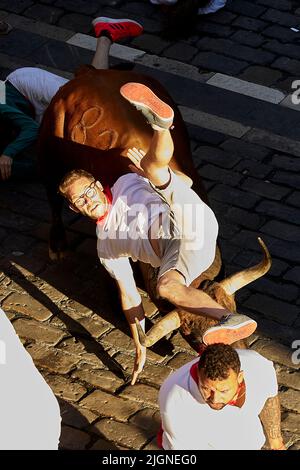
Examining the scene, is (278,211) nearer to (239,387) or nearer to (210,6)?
(210,6)

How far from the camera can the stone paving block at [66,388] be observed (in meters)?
8.55

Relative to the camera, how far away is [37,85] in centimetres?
1057

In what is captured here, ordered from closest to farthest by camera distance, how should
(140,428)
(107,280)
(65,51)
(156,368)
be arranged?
(140,428) → (156,368) → (107,280) → (65,51)

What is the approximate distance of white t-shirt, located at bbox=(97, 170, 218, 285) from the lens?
7.96 meters

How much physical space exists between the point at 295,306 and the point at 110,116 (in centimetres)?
201

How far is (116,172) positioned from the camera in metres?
8.93

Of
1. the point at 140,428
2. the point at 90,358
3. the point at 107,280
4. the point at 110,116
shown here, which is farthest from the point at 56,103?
the point at 140,428

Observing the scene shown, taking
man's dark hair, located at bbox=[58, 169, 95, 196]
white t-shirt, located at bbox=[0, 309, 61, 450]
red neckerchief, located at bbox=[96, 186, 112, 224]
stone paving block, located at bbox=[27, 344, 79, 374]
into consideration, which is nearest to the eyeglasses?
man's dark hair, located at bbox=[58, 169, 95, 196]

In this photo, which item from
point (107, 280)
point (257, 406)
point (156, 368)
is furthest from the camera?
point (107, 280)

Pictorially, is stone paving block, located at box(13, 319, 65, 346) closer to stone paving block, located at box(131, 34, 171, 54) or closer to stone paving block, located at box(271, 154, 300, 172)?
stone paving block, located at box(271, 154, 300, 172)

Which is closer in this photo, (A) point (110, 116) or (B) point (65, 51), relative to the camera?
(A) point (110, 116)

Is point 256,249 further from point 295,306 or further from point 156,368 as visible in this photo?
point 156,368

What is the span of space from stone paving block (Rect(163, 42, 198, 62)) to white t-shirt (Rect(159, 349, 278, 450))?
5.89 meters

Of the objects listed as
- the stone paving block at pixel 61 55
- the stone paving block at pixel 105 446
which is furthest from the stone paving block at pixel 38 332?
the stone paving block at pixel 61 55
